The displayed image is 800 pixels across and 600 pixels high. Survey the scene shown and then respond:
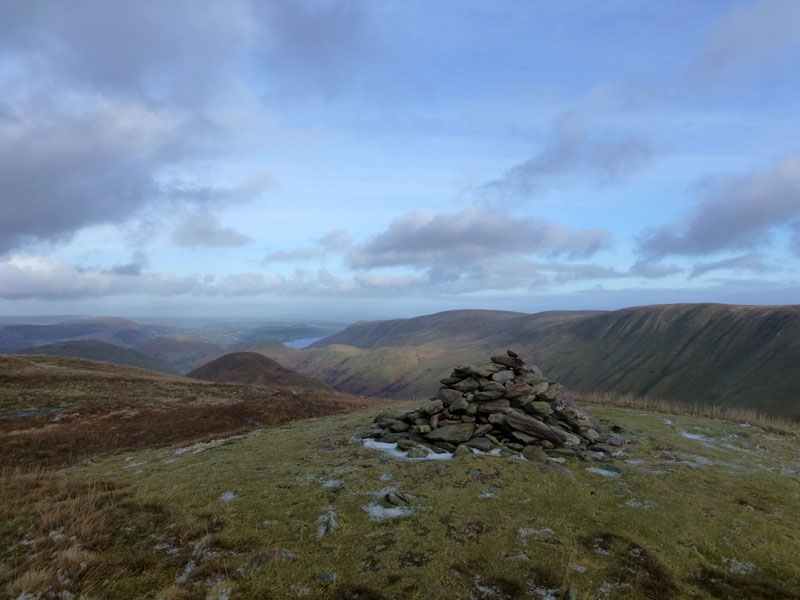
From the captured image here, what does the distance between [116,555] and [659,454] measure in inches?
706

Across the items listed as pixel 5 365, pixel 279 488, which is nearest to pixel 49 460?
pixel 279 488

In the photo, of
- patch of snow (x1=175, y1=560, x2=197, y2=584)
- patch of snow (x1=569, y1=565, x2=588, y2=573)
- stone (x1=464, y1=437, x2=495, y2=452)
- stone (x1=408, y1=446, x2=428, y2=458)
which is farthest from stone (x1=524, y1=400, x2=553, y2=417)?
patch of snow (x1=175, y1=560, x2=197, y2=584)

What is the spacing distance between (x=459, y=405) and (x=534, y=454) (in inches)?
149

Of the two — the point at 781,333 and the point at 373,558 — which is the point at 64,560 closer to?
the point at 373,558

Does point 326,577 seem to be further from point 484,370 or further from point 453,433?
point 484,370

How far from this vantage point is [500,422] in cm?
1677

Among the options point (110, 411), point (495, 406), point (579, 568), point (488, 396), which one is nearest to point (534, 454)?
point (495, 406)

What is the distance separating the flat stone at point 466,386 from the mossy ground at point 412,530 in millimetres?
4492

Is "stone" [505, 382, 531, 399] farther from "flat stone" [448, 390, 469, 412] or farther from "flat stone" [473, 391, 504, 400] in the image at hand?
"flat stone" [448, 390, 469, 412]

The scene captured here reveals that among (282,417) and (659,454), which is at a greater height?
(659,454)

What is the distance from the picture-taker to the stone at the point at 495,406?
17234 mm

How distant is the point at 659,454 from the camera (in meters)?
16.1

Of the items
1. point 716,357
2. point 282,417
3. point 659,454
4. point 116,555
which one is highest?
point 116,555

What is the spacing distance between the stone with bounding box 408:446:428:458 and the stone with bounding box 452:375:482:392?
4367 millimetres
